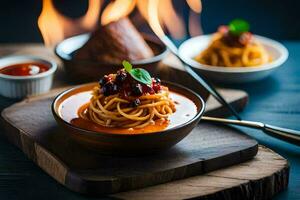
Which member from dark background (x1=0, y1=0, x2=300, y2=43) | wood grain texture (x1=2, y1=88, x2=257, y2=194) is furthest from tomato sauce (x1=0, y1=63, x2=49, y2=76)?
dark background (x1=0, y1=0, x2=300, y2=43)

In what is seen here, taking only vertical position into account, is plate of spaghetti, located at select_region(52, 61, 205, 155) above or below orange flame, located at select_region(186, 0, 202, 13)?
above

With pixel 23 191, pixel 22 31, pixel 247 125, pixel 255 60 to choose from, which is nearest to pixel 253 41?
pixel 255 60

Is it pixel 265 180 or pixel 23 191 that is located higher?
pixel 265 180

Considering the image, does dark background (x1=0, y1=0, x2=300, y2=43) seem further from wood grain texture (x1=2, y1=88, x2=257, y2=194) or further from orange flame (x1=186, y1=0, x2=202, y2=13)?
wood grain texture (x1=2, y1=88, x2=257, y2=194)

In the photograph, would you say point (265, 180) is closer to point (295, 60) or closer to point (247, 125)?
point (247, 125)

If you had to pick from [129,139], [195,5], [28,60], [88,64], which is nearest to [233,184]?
[129,139]

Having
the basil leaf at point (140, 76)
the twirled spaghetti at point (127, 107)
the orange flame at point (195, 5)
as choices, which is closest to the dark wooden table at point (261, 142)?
the twirled spaghetti at point (127, 107)

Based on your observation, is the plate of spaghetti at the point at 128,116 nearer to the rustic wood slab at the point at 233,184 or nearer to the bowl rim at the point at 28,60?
the rustic wood slab at the point at 233,184
